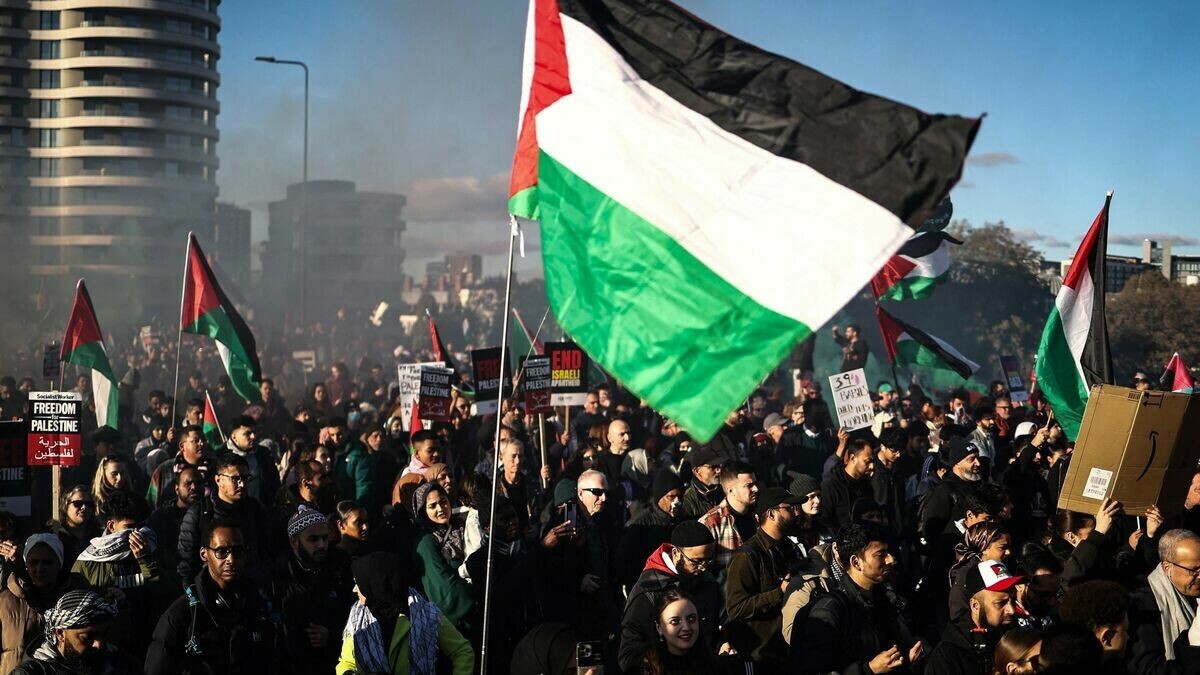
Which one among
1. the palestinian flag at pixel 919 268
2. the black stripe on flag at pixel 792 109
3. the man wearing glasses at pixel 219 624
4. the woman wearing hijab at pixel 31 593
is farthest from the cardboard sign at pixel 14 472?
the palestinian flag at pixel 919 268

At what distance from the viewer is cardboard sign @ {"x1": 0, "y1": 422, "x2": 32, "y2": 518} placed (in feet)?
29.3

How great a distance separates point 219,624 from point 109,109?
7439 cm

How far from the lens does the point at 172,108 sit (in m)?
74.9

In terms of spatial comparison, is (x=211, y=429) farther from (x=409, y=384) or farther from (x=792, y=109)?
(x=792, y=109)

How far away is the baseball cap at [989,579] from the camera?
6.26m

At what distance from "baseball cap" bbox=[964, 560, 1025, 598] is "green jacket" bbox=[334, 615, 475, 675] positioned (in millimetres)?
2540

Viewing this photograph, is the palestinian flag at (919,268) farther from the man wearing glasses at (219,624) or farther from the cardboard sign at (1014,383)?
the man wearing glasses at (219,624)

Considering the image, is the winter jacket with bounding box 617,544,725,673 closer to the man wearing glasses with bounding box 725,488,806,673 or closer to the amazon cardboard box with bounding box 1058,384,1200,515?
the man wearing glasses with bounding box 725,488,806,673

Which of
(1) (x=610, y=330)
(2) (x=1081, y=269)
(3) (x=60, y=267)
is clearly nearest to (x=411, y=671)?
(1) (x=610, y=330)

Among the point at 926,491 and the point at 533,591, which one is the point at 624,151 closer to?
the point at 533,591

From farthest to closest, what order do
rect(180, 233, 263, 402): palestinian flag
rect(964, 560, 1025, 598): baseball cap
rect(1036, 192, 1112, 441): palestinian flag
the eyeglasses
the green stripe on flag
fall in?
1. rect(180, 233, 263, 402): palestinian flag
2. rect(1036, 192, 1112, 441): palestinian flag
3. rect(964, 560, 1025, 598): baseball cap
4. the eyeglasses
5. the green stripe on flag

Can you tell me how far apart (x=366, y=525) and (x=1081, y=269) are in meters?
6.09

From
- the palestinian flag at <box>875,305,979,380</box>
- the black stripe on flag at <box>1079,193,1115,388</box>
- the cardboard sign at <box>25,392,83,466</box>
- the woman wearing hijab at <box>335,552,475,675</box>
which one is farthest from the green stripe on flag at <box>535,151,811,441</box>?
the palestinian flag at <box>875,305,979,380</box>

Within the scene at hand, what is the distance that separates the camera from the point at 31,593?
258 inches
